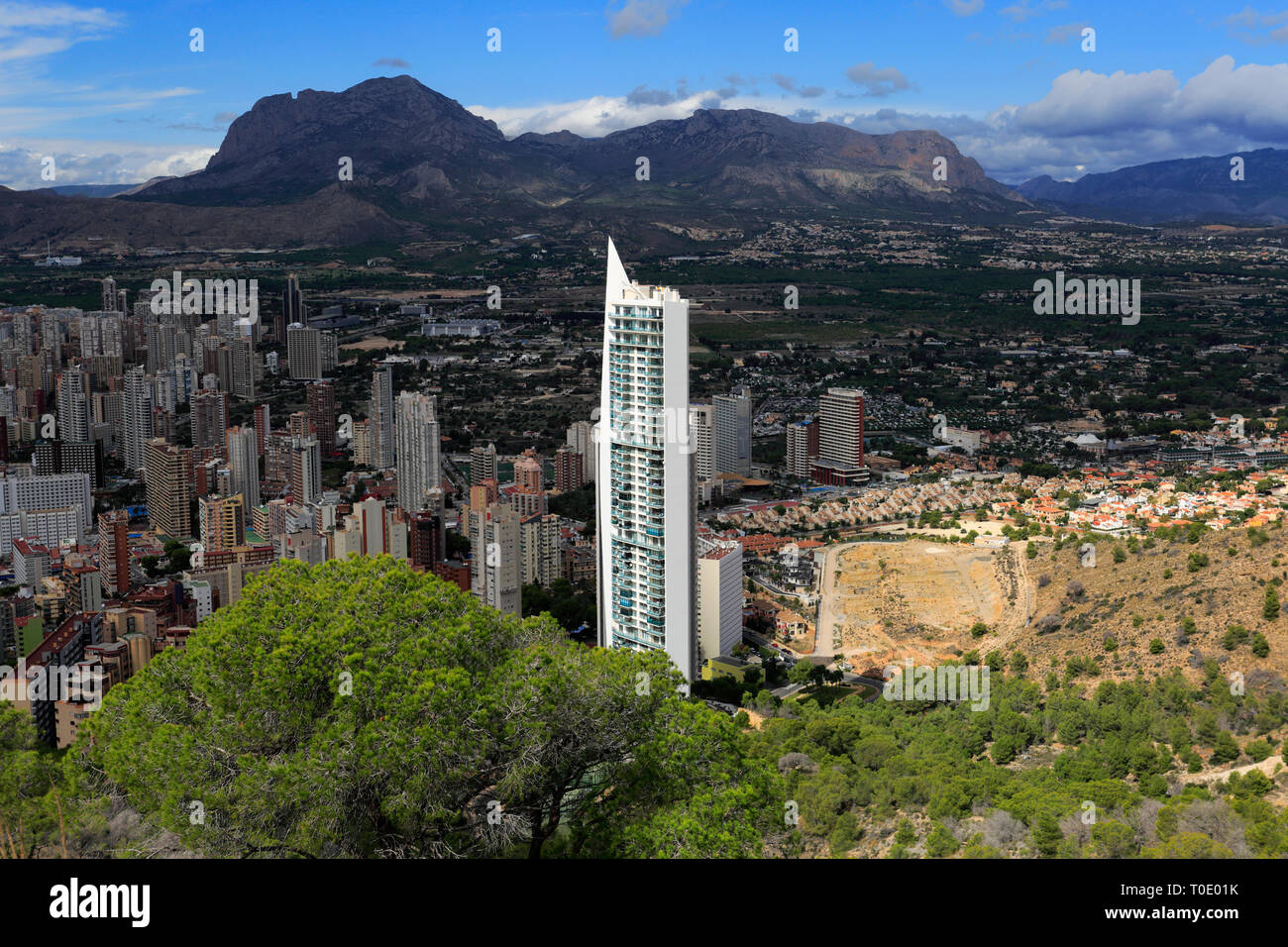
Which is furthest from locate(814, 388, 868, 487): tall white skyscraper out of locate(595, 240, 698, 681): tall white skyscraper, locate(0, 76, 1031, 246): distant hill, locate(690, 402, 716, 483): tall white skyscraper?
locate(0, 76, 1031, 246): distant hill

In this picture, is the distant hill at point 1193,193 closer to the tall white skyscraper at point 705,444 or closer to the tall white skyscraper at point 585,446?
the tall white skyscraper at point 705,444

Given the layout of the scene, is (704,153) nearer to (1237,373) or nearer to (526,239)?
(526,239)

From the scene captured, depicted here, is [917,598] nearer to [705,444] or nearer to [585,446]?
[705,444]

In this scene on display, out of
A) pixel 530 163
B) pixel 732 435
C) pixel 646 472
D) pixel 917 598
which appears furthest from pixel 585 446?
pixel 530 163

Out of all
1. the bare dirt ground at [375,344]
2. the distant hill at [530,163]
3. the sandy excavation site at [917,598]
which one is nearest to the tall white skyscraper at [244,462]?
the sandy excavation site at [917,598]

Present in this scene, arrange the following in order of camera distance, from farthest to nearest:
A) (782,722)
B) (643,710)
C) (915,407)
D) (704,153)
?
(704,153) → (915,407) → (782,722) → (643,710)

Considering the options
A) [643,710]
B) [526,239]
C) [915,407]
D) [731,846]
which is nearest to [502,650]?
[643,710]

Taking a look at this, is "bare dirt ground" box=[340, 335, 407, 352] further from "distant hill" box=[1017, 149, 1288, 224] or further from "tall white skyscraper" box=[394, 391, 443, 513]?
"distant hill" box=[1017, 149, 1288, 224]
